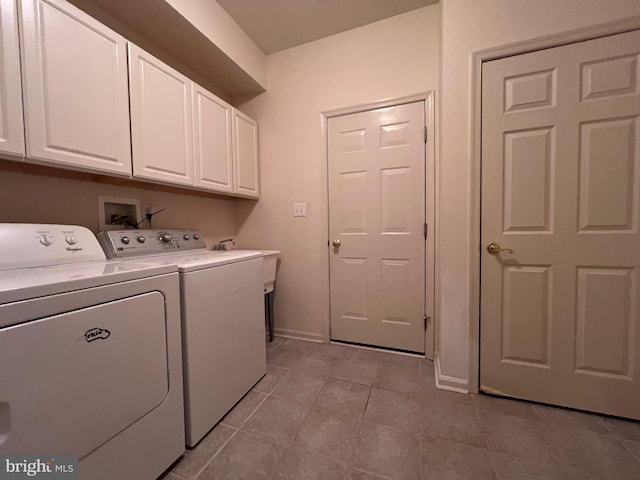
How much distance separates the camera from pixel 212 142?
6.02ft

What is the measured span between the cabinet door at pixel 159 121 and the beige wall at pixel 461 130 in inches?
64.3

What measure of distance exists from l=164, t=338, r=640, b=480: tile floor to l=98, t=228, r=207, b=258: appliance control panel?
104 centimetres

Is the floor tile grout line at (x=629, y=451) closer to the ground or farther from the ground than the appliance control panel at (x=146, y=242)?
closer to the ground

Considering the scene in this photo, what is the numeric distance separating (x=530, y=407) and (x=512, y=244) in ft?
2.97

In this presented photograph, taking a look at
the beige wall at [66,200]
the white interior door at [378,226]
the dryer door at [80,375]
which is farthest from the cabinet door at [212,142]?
the dryer door at [80,375]

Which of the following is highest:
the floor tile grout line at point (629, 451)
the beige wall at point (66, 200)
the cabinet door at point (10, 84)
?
the cabinet door at point (10, 84)

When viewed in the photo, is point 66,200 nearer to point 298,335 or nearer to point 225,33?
point 225,33

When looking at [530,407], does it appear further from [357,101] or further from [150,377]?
[357,101]

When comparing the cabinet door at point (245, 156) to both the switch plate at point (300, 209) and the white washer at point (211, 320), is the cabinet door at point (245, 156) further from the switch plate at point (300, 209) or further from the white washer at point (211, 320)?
the white washer at point (211, 320)

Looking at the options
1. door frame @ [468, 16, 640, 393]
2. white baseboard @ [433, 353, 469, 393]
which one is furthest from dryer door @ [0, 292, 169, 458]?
door frame @ [468, 16, 640, 393]

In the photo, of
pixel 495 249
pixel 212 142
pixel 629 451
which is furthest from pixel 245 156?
pixel 629 451

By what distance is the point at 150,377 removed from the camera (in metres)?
0.94

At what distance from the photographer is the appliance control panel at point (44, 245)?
948 mm

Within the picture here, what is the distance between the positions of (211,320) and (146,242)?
2.27 ft
